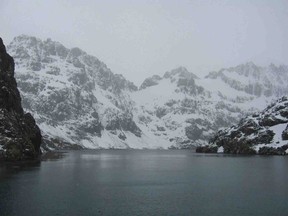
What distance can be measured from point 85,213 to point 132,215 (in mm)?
8364

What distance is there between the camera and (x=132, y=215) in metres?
71.4


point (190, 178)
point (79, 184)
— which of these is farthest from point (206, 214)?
point (190, 178)

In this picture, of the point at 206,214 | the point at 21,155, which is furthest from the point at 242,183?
the point at 21,155

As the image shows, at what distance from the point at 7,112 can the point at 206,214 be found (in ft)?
458

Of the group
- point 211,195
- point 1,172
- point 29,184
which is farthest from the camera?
point 1,172

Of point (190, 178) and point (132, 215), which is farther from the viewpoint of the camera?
point (190, 178)

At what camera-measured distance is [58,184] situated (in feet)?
355

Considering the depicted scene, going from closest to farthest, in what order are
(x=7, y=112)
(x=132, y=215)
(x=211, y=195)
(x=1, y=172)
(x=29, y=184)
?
1. (x=132, y=215)
2. (x=211, y=195)
3. (x=29, y=184)
4. (x=1, y=172)
5. (x=7, y=112)

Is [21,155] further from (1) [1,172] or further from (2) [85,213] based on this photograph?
(2) [85,213]

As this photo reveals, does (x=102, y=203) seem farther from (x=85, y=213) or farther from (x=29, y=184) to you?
(x=29, y=184)

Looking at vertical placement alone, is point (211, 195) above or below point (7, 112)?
below

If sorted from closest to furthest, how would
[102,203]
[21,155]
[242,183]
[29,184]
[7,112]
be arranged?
[102,203], [29,184], [242,183], [21,155], [7,112]

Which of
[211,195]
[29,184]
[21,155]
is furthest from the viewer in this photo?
[21,155]

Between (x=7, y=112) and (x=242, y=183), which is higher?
(x=7, y=112)
